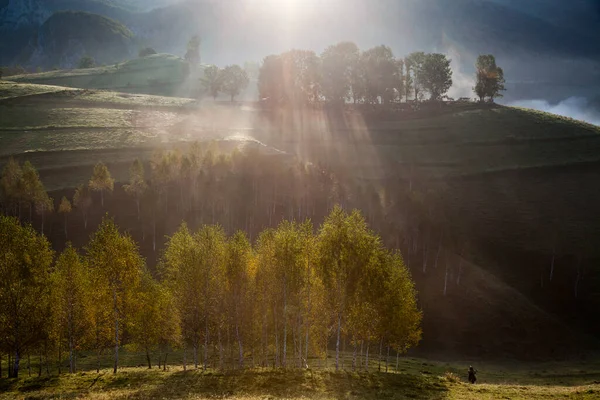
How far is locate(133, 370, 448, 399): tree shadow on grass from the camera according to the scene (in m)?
40.2

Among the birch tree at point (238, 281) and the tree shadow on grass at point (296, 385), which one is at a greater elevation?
the birch tree at point (238, 281)

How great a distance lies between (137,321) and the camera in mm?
58656

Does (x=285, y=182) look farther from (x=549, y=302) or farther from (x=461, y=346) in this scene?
(x=549, y=302)

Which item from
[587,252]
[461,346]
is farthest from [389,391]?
[587,252]

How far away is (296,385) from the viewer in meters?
42.9

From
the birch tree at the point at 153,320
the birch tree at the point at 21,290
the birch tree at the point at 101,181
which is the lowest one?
the birch tree at the point at 153,320

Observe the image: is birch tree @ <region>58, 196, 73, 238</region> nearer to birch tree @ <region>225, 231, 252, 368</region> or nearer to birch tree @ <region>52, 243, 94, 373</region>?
birch tree @ <region>52, 243, 94, 373</region>

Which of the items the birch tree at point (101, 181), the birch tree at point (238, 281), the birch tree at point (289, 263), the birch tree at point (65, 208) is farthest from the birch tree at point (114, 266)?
the birch tree at point (101, 181)

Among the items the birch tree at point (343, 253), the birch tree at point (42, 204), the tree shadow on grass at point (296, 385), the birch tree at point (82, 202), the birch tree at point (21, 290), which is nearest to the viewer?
the tree shadow on grass at point (296, 385)

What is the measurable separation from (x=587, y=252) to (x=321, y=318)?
3242 inches

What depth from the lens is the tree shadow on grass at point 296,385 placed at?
4025cm

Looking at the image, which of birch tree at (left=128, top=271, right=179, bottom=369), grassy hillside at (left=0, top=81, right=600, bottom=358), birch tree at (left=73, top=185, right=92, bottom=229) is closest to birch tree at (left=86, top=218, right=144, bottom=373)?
birch tree at (left=128, top=271, right=179, bottom=369)

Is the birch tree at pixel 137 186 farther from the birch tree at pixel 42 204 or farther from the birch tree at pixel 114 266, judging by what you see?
the birch tree at pixel 114 266

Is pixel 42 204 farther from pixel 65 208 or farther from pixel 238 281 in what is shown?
pixel 238 281
